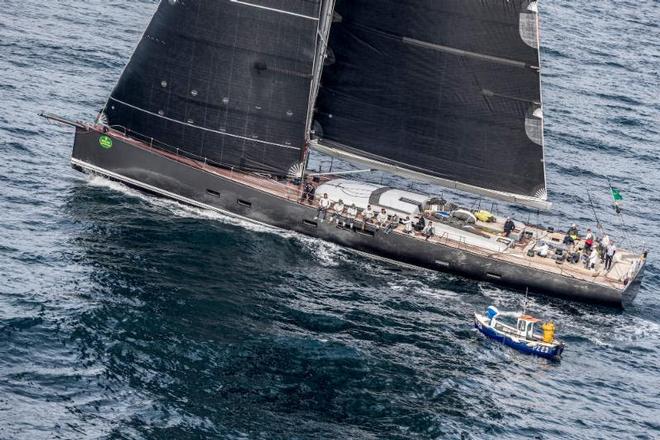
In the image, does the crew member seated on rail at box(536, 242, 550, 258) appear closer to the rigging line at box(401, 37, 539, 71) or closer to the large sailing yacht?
the large sailing yacht

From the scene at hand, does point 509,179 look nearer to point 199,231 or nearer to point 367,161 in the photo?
point 367,161

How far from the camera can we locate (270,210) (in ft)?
260

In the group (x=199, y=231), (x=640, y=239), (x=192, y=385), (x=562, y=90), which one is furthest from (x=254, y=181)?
(x=562, y=90)

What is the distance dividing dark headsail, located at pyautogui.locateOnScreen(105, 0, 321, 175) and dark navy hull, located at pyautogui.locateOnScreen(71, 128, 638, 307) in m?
2.13

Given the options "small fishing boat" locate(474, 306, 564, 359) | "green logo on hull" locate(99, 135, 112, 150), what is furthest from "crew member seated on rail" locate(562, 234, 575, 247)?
"green logo on hull" locate(99, 135, 112, 150)

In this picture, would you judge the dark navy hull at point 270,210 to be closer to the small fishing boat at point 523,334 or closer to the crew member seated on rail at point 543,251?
the crew member seated on rail at point 543,251

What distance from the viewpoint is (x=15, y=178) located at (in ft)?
263

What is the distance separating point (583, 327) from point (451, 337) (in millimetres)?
9811

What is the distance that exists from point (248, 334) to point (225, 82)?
20217mm

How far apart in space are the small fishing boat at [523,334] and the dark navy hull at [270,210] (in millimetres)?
6608

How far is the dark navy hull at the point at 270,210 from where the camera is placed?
252ft

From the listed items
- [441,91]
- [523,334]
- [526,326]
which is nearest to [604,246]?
[526,326]

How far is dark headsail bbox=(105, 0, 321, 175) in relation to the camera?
76562 millimetres

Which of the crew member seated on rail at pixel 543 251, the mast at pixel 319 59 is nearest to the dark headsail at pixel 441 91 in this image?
the mast at pixel 319 59
